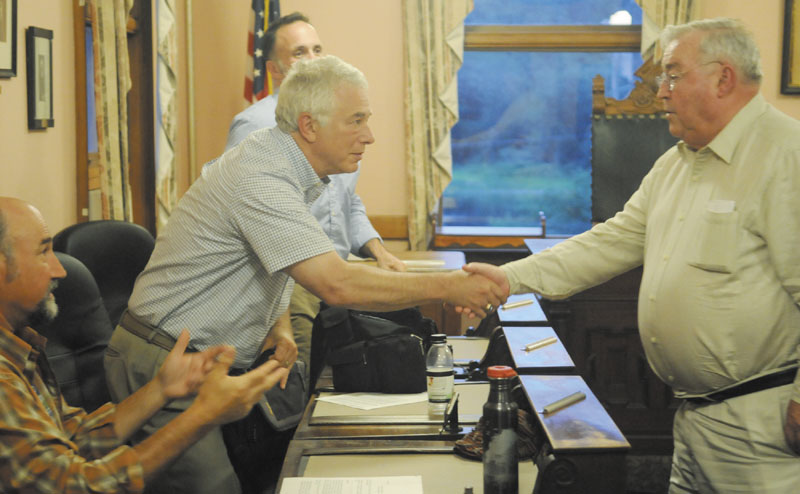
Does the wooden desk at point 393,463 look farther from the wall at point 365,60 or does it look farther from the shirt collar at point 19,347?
the wall at point 365,60

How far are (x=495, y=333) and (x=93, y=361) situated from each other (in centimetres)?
119

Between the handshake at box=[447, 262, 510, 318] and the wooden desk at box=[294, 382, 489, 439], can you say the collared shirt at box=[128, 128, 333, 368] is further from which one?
the handshake at box=[447, 262, 510, 318]

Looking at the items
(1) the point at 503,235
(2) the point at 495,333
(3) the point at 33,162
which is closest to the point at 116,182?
(3) the point at 33,162

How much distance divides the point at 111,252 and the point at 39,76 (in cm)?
103

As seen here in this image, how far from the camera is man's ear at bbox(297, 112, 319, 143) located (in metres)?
2.27

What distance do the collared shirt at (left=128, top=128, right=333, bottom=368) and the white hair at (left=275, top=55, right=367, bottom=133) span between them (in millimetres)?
66

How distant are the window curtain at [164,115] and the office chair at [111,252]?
1873 millimetres

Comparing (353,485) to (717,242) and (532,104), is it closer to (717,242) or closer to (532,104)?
(717,242)

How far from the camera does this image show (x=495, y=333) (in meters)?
2.66

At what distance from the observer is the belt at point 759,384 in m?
2.08

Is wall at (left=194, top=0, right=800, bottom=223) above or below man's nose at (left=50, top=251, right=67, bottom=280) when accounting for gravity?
above

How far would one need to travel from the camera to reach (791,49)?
558cm

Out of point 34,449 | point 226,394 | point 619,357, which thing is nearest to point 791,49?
point 619,357

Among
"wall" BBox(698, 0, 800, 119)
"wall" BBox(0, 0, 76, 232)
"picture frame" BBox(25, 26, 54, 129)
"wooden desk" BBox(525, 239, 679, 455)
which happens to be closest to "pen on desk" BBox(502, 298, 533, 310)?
"wooden desk" BBox(525, 239, 679, 455)
